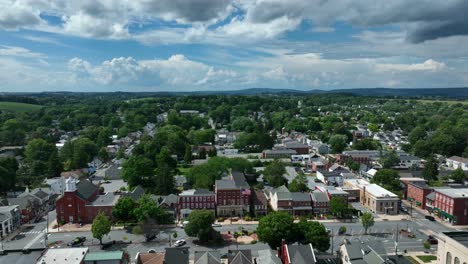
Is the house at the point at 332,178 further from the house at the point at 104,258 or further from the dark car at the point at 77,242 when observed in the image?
the house at the point at 104,258

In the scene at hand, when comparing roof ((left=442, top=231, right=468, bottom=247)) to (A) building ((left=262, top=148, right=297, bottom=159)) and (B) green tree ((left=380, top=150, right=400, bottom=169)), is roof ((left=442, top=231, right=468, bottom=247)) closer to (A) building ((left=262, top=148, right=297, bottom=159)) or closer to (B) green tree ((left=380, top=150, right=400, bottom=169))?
(B) green tree ((left=380, top=150, right=400, bottom=169))

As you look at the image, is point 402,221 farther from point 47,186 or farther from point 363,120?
point 363,120

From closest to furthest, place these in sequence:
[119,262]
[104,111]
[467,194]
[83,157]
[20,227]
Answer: [119,262], [20,227], [467,194], [83,157], [104,111]

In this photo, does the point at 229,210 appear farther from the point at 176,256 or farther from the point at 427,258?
the point at 427,258

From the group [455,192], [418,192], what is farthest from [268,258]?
[418,192]

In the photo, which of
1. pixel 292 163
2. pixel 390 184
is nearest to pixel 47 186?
pixel 292 163
